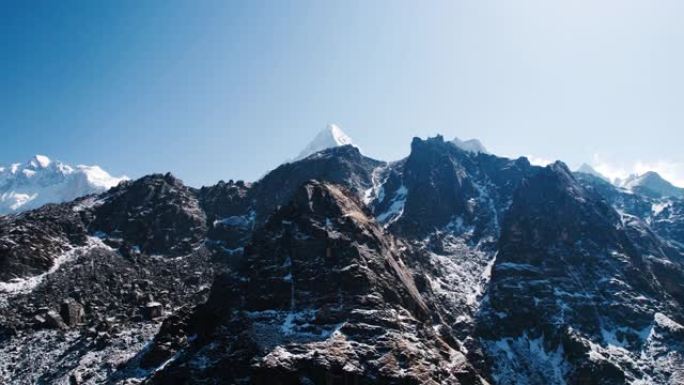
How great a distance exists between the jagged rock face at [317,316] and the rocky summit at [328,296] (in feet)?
0.98

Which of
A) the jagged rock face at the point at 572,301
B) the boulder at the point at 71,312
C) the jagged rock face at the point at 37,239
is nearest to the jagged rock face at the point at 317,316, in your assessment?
the jagged rock face at the point at 572,301

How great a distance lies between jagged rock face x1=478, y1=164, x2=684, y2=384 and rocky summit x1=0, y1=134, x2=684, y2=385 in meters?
0.50

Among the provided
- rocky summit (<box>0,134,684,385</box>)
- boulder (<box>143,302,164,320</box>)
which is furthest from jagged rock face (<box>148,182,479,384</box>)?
boulder (<box>143,302,164,320</box>)

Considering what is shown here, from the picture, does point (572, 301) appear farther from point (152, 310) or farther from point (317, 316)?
point (152, 310)

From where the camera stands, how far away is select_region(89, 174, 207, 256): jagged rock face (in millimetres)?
170625

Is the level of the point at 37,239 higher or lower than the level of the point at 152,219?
lower

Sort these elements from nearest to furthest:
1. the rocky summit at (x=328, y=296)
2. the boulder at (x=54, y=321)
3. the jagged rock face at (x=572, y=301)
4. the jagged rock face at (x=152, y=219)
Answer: the rocky summit at (x=328, y=296) → the boulder at (x=54, y=321) → the jagged rock face at (x=572, y=301) → the jagged rock face at (x=152, y=219)

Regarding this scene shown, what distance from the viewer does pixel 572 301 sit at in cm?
14538

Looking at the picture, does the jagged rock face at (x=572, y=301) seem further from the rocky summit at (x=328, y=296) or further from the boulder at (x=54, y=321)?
the boulder at (x=54, y=321)

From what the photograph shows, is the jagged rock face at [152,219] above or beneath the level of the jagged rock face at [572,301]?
above

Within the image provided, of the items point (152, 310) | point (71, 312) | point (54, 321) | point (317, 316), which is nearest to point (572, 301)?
point (317, 316)

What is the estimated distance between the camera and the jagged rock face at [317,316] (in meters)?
82.5

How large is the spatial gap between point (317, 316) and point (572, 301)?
8177 cm

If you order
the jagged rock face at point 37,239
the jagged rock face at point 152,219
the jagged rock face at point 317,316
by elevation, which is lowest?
the jagged rock face at point 317,316
